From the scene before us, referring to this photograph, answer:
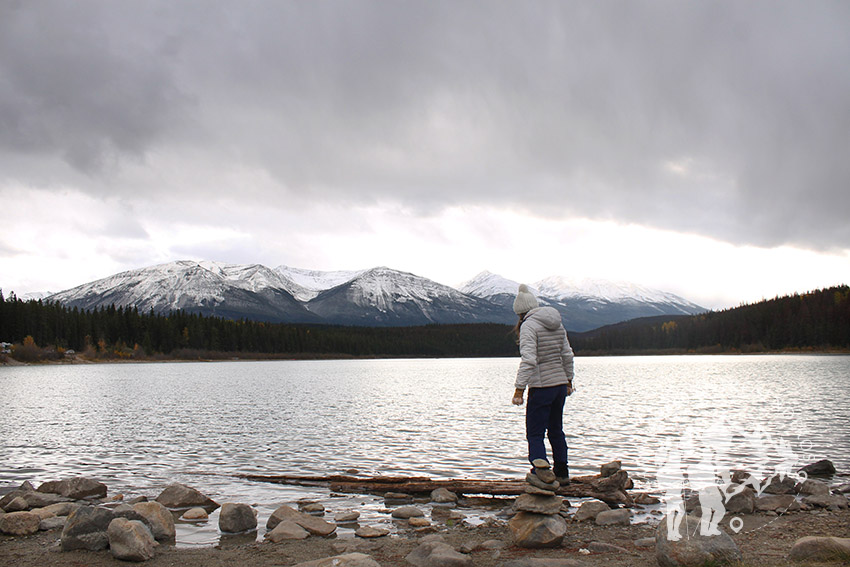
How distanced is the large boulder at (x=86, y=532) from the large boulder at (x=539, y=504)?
25.6 ft

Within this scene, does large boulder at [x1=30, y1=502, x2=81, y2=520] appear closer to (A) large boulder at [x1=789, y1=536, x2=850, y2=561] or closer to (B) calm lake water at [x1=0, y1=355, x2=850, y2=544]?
Result: (B) calm lake water at [x1=0, y1=355, x2=850, y2=544]

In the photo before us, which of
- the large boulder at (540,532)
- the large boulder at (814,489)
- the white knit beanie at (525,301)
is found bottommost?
the large boulder at (814,489)

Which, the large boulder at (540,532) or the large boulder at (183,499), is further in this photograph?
the large boulder at (183,499)

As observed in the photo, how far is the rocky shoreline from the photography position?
357 inches

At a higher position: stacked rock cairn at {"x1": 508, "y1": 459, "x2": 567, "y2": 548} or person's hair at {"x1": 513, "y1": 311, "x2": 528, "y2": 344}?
person's hair at {"x1": 513, "y1": 311, "x2": 528, "y2": 344}

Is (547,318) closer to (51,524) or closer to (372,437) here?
(51,524)

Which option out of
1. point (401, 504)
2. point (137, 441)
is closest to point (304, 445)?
point (137, 441)

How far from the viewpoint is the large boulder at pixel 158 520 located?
12.0 m

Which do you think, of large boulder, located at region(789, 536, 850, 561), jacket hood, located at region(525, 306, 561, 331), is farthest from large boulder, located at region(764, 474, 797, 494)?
jacket hood, located at region(525, 306, 561, 331)

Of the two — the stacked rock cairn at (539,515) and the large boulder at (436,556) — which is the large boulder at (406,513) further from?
the large boulder at (436,556)

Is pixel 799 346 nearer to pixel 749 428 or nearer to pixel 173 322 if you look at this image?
pixel 749 428

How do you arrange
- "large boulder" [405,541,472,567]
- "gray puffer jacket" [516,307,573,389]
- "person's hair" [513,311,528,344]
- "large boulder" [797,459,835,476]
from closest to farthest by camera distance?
1. "large boulder" [405,541,472,567]
2. "gray puffer jacket" [516,307,573,389]
3. "person's hair" [513,311,528,344]
4. "large boulder" [797,459,835,476]

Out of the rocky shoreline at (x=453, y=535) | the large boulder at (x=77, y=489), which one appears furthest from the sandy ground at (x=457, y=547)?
the large boulder at (x=77, y=489)

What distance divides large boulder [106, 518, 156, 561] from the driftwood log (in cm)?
643
